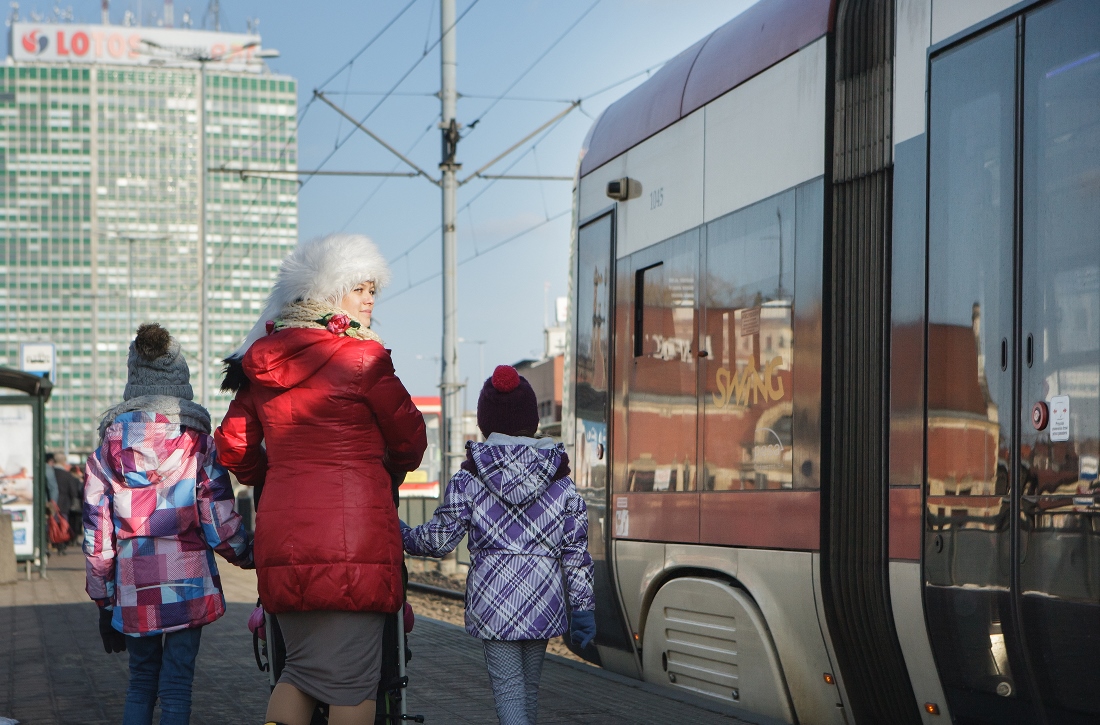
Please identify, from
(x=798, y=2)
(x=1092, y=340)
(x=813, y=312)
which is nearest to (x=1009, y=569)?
(x=1092, y=340)

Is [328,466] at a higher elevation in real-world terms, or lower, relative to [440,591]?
higher

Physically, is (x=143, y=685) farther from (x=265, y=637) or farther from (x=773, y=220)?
(x=773, y=220)

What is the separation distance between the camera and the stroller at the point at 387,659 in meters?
4.00

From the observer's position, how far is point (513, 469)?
4508mm

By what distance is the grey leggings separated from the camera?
14.9ft

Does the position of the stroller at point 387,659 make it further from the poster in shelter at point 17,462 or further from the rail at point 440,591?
the poster in shelter at point 17,462

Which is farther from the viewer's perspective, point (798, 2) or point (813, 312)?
point (798, 2)

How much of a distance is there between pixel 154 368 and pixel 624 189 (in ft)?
11.3

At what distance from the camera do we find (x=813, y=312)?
546 centimetres

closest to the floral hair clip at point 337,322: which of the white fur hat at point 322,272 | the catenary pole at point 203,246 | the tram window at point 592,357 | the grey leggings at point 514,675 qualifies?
the white fur hat at point 322,272

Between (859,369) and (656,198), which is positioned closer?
(859,369)

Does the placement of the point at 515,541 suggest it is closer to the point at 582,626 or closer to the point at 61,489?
the point at 582,626

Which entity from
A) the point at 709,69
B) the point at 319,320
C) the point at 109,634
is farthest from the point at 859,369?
the point at 109,634

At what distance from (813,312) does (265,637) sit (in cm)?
255
